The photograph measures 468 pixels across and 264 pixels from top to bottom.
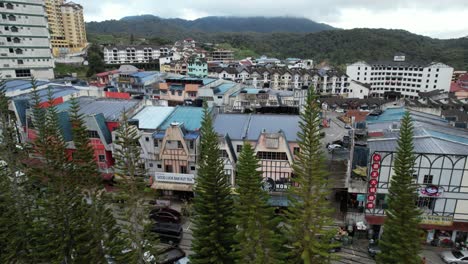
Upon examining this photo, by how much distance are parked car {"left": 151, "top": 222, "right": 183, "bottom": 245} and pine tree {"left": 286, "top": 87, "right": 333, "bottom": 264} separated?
14.7 m

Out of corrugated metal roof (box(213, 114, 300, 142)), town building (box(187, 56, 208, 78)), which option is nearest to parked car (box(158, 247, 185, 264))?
corrugated metal roof (box(213, 114, 300, 142))

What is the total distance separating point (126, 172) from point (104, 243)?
6.28m

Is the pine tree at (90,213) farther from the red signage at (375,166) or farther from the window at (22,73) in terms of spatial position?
the window at (22,73)

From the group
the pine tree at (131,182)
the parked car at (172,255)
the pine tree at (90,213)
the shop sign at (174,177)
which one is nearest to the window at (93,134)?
the shop sign at (174,177)

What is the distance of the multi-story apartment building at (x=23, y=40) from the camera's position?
7012cm

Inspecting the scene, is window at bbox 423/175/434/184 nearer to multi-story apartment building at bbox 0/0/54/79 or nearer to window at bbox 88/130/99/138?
window at bbox 88/130/99/138

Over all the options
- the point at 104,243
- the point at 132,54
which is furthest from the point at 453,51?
the point at 104,243

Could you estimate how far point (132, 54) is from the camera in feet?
428

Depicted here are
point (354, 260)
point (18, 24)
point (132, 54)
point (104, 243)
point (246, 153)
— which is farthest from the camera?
point (132, 54)

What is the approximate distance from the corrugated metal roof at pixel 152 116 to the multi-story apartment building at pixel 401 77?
329 ft

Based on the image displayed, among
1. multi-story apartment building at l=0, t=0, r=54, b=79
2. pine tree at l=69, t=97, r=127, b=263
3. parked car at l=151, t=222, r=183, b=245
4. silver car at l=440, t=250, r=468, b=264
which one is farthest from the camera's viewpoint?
multi-story apartment building at l=0, t=0, r=54, b=79

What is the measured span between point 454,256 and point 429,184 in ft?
20.4

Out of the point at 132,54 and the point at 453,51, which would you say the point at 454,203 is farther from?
the point at 453,51

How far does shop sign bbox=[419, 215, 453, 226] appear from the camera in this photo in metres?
26.8
